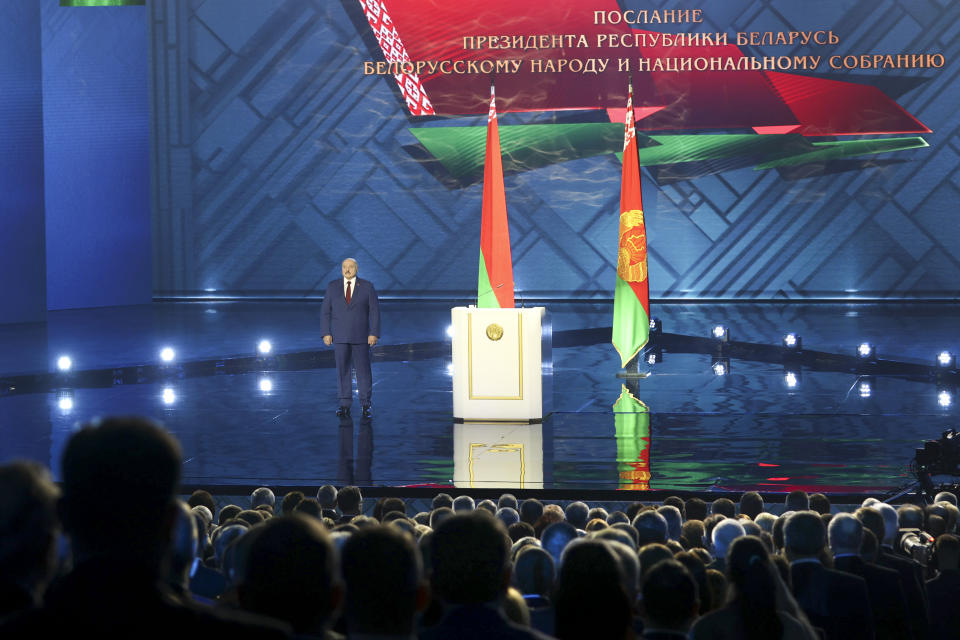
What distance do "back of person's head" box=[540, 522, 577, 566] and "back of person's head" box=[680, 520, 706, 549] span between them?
0.71m

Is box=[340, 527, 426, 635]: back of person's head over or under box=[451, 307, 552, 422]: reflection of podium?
under

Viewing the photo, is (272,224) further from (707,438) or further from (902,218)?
(707,438)

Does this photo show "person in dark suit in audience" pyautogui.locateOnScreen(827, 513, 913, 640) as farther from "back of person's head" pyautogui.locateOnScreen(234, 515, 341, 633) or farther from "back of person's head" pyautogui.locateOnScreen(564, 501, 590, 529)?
"back of person's head" pyautogui.locateOnScreen(234, 515, 341, 633)

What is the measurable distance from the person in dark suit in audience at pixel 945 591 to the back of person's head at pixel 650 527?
808mm

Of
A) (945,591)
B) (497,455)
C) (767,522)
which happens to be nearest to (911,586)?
(945,591)

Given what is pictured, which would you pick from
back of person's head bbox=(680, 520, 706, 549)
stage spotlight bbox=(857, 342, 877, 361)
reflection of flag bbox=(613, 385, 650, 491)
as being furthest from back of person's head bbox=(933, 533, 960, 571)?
stage spotlight bbox=(857, 342, 877, 361)

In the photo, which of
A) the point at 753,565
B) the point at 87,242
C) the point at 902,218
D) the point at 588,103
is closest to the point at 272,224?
the point at 87,242

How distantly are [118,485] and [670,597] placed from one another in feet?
3.79

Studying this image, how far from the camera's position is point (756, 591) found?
8.05 ft

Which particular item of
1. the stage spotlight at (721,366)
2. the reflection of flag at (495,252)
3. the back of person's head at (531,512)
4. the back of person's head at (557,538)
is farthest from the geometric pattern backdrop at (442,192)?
the back of person's head at (557,538)

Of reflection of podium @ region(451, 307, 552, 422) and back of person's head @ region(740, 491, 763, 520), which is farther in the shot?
reflection of podium @ region(451, 307, 552, 422)

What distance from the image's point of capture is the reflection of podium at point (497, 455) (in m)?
6.45

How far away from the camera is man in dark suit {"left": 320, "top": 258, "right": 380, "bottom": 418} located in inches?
333

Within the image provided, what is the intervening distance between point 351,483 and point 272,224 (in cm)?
1384
